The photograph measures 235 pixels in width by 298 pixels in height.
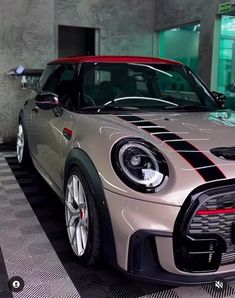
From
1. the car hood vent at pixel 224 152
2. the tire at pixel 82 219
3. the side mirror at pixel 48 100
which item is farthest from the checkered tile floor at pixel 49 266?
the side mirror at pixel 48 100

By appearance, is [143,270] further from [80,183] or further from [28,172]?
[28,172]

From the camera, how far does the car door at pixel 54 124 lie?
7.97ft

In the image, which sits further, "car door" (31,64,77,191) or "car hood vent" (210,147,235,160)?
"car door" (31,64,77,191)

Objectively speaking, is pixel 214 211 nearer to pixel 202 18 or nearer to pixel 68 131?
pixel 68 131

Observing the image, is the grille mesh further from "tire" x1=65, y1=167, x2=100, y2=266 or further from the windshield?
the windshield

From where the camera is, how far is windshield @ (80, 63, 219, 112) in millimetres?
2455

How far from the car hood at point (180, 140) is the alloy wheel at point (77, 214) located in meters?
0.32

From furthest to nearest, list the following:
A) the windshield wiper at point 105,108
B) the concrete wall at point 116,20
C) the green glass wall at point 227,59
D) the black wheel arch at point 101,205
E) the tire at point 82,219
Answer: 1. the concrete wall at point 116,20
2. the green glass wall at point 227,59
3. the windshield wiper at point 105,108
4. the tire at point 82,219
5. the black wheel arch at point 101,205

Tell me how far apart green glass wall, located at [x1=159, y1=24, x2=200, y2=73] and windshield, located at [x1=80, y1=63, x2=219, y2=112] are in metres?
2.86

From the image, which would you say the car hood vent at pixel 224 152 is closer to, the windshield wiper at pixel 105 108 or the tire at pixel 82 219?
the tire at pixel 82 219

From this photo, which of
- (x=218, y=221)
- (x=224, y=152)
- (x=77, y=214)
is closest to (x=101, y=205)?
(x=77, y=214)

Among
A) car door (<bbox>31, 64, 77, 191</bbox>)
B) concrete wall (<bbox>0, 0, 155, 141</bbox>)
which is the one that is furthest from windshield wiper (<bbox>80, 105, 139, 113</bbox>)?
concrete wall (<bbox>0, 0, 155, 141</bbox>)

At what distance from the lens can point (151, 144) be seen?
172cm

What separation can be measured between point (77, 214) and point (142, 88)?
113cm
